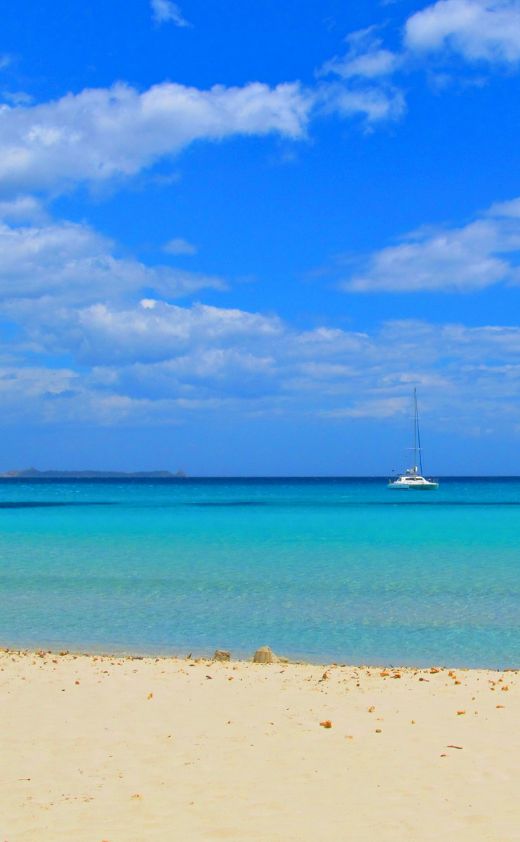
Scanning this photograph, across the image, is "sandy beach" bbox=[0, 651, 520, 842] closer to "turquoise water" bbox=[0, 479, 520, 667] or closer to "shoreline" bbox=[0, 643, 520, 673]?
"shoreline" bbox=[0, 643, 520, 673]

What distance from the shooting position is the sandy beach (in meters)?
6.95

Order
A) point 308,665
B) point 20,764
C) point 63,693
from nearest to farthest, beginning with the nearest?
1. point 20,764
2. point 63,693
3. point 308,665

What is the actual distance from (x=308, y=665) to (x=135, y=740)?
564 cm

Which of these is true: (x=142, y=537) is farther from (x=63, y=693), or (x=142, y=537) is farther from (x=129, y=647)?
(x=63, y=693)

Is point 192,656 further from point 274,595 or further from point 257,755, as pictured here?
point 274,595

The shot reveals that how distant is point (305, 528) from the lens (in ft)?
172

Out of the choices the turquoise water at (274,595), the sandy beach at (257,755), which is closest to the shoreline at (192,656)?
the turquoise water at (274,595)

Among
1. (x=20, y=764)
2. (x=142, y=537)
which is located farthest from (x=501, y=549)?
(x=20, y=764)

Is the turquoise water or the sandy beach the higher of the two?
the sandy beach

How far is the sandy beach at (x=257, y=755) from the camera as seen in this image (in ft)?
22.8

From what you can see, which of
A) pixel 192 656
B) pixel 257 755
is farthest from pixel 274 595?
pixel 257 755

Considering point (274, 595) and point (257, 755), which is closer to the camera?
point (257, 755)

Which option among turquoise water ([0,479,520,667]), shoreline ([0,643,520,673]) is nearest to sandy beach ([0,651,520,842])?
shoreline ([0,643,520,673])

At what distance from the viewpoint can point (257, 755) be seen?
8.83 meters
